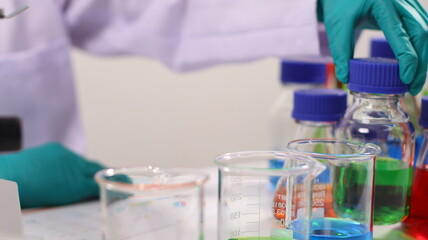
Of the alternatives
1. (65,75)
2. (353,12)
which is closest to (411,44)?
(353,12)

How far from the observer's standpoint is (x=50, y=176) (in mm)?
1180

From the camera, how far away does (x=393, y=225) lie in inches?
39.5

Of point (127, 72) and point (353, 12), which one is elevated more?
point (353, 12)

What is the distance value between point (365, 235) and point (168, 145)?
208 cm

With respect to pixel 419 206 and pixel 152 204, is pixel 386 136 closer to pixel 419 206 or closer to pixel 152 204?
pixel 419 206

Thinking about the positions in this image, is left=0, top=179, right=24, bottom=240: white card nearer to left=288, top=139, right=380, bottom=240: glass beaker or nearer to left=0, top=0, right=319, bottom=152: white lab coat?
left=288, top=139, right=380, bottom=240: glass beaker

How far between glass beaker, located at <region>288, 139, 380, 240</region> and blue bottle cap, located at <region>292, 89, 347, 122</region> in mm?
177

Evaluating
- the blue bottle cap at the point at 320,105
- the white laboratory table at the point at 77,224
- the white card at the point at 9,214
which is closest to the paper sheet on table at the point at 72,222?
the white laboratory table at the point at 77,224

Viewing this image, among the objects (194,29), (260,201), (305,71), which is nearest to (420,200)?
(260,201)

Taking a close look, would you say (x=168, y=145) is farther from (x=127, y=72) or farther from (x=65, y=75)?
(x=65, y=75)

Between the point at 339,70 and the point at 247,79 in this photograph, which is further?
the point at 247,79

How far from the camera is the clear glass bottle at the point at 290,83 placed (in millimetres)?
1439

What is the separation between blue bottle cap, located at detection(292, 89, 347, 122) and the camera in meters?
1.08

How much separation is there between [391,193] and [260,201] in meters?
0.27
